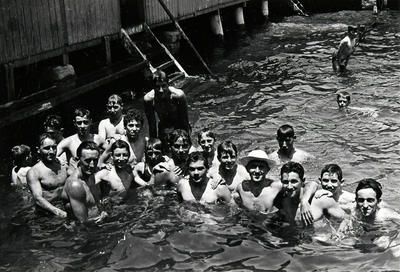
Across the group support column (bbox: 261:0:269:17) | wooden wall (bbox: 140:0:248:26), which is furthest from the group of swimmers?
support column (bbox: 261:0:269:17)

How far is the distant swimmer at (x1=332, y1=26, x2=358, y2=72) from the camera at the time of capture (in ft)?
55.2

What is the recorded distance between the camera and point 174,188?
29.6ft

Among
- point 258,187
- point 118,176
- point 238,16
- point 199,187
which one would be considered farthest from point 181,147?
point 238,16

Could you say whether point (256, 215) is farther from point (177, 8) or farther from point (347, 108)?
point (177, 8)

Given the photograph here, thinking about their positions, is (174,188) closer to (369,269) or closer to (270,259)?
(270,259)

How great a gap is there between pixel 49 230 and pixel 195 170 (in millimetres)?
2213

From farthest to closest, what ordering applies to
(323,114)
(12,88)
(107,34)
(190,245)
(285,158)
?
(107,34) → (323,114) → (12,88) → (285,158) → (190,245)

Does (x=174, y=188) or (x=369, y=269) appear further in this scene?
(x=174, y=188)

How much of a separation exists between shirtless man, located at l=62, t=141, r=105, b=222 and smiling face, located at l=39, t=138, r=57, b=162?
0.81 metres

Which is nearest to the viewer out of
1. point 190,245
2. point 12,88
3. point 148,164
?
point 190,245

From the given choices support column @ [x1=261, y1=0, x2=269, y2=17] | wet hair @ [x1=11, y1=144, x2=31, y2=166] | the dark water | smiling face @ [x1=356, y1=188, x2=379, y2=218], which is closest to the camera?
smiling face @ [x1=356, y1=188, x2=379, y2=218]

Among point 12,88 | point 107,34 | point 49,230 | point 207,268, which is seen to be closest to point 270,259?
point 207,268

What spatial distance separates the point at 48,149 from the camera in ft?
26.4

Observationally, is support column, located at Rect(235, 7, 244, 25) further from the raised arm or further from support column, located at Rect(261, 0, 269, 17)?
the raised arm
